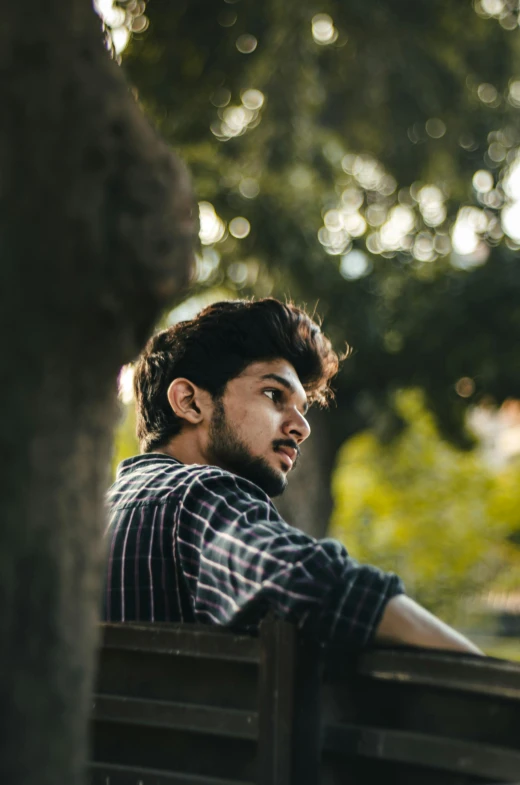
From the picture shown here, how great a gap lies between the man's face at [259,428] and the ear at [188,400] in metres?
0.05

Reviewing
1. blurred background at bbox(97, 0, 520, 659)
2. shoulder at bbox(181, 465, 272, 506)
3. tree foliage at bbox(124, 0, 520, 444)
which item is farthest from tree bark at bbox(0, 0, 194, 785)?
tree foliage at bbox(124, 0, 520, 444)

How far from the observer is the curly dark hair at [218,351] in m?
3.01

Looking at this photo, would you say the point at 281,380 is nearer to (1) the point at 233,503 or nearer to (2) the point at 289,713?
(1) the point at 233,503

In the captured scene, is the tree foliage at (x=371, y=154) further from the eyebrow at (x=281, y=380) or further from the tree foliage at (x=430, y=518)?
the tree foliage at (x=430, y=518)

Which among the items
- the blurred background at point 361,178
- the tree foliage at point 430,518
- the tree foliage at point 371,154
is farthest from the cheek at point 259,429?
the tree foliage at point 430,518

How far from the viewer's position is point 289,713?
182cm

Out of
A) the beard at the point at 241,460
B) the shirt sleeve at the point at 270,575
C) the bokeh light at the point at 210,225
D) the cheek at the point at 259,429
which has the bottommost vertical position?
the shirt sleeve at the point at 270,575

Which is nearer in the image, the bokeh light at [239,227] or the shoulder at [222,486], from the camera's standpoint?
the shoulder at [222,486]

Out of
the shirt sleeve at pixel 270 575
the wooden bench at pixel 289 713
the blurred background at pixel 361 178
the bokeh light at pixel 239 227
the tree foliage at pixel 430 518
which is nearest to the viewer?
the wooden bench at pixel 289 713

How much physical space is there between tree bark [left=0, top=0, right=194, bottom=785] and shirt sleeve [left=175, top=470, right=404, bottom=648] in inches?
26.1

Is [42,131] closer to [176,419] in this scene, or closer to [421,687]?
[421,687]

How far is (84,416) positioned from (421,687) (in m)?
→ 0.82

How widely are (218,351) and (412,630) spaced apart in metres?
1.27

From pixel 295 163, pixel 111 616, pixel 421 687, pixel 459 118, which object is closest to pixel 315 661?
pixel 421 687
